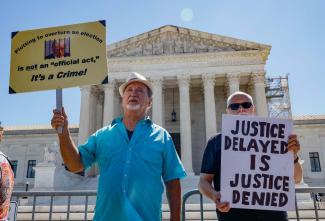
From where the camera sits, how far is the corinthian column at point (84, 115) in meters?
31.1

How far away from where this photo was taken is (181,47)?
1284 inches

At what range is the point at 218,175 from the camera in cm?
414

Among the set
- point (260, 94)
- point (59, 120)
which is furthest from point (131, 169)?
point (260, 94)

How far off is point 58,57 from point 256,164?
2.66 m

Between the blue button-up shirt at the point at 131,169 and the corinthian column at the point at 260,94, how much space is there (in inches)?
1071

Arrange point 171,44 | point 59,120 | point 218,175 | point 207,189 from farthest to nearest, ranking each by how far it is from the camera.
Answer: point 171,44
point 218,175
point 207,189
point 59,120

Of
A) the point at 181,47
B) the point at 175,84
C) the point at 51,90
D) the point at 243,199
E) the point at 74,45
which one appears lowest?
the point at 243,199

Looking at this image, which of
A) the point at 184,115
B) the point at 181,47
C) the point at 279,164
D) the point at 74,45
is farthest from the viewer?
the point at 181,47

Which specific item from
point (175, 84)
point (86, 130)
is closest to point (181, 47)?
point (175, 84)

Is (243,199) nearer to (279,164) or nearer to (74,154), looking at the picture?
(279,164)

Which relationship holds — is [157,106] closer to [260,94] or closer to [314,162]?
[260,94]

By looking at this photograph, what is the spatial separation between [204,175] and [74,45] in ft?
7.43

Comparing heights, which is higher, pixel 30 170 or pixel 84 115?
pixel 84 115

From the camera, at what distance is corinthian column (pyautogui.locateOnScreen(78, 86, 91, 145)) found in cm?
3109
